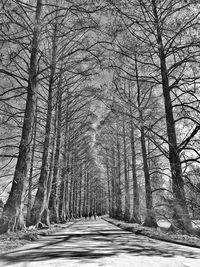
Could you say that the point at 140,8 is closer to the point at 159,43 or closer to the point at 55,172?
the point at 159,43

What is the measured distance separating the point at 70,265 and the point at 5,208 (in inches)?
206

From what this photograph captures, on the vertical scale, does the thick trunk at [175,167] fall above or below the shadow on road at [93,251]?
above

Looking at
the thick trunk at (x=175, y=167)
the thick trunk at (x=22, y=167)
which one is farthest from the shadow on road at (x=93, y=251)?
the thick trunk at (x=22, y=167)

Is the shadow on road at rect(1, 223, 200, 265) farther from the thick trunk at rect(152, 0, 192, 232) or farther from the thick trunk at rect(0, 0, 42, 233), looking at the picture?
the thick trunk at rect(0, 0, 42, 233)

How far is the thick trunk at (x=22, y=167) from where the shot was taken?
8.09 m

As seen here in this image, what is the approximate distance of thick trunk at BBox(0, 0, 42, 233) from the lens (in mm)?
8094

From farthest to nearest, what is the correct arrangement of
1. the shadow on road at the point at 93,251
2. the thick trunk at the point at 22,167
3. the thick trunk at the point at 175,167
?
1. the thick trunk at the point at 22,167
2. the thick trunk at the point at 175,167
3. the shadow on road at the point at 93,251

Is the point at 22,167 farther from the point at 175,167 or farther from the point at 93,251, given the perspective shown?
the point at 175,167

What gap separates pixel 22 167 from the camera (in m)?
9.05

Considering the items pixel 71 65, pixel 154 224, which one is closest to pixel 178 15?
pixel 71 65

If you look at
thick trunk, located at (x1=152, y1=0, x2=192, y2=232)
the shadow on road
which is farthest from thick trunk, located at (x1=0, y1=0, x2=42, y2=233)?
thick trunk, located at (x1=152, y1=0, x2=192, y2=232)

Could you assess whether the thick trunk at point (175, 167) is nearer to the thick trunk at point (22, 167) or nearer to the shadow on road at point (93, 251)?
the shadow on road at point (93, 251)

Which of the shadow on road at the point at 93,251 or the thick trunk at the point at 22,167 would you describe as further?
the thick trunk at the point at 22,167

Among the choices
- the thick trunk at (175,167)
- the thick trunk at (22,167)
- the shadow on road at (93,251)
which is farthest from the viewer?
the thick trunk at (22,167)
